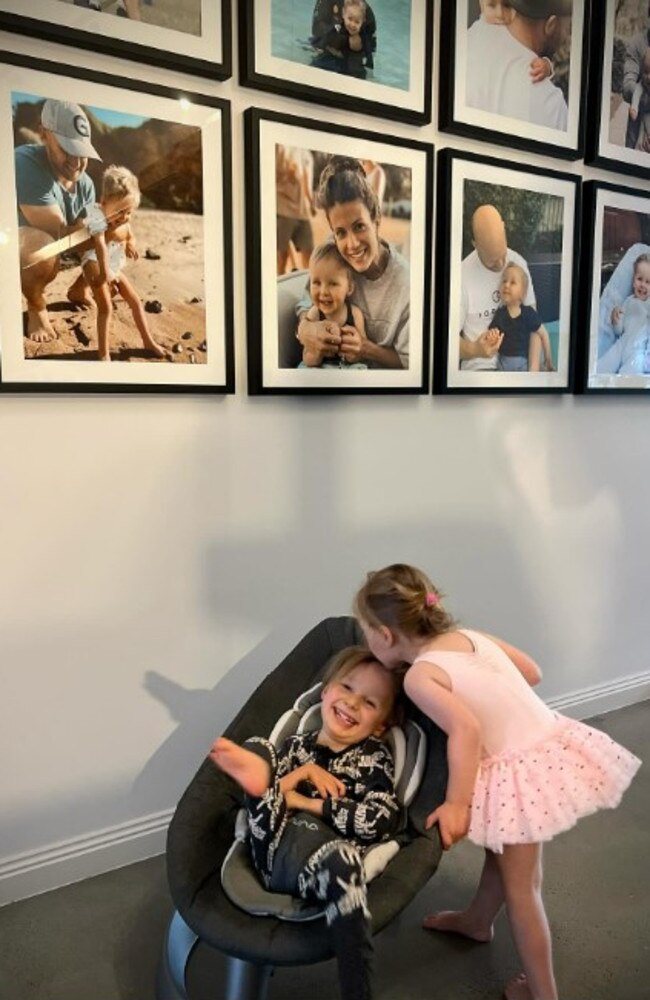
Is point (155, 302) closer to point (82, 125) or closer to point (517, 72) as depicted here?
point (82, 125)

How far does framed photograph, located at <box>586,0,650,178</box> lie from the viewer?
2.49 m

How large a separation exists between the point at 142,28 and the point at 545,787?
188 cm

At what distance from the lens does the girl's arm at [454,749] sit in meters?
1.40

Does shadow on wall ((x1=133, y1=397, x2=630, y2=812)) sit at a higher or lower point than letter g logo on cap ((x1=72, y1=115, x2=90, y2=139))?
lower

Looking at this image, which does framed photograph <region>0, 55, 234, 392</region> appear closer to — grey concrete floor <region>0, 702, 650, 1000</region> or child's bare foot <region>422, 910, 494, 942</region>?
grey concrete floor <region>0, 702, 650, 1000</region>

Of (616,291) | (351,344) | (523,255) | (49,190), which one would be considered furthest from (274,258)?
(616,291)

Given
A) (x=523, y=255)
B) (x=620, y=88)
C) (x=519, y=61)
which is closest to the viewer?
(x=519, y=61)

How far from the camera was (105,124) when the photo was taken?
1.73 m

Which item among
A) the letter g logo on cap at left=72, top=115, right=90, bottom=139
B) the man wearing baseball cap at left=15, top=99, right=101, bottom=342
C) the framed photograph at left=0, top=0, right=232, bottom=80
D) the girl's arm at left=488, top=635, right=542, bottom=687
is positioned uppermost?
the framed photograph at left=0, top=0, right=232, bottom=80

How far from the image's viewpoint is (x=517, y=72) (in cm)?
233

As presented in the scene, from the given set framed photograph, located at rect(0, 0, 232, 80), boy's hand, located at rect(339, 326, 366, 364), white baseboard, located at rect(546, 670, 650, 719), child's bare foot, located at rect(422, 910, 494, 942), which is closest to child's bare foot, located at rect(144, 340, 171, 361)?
boy's hand, located at rect(339, 326, 366, 364)

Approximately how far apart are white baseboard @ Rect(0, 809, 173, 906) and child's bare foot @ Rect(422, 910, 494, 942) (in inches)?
29.6

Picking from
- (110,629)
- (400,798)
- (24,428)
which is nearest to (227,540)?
(110,629)

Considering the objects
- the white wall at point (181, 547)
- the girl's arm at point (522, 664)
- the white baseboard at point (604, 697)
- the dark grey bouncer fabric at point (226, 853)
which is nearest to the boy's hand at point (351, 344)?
the white wall at point (181, 547)
